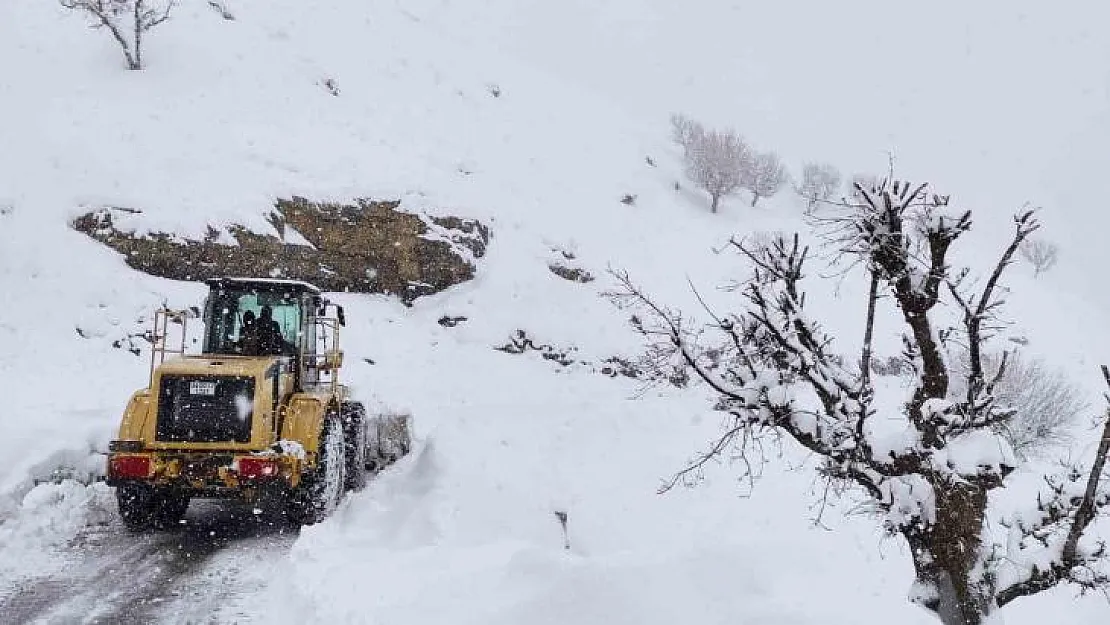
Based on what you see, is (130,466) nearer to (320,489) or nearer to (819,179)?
(320,489)

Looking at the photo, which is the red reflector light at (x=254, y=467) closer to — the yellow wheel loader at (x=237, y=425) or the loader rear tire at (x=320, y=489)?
the yellow wheel loader at (x=237, y=425)

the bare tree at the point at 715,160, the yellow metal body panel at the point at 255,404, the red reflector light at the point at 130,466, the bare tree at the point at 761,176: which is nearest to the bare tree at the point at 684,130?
Result: the bare tree at the point at 715,160

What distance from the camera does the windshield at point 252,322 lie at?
30.4ft

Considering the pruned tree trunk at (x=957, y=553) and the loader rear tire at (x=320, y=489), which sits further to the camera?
the loader rear tire at (x=320, y=489)

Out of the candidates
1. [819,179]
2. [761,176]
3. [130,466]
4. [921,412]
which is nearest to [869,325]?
[921,412]

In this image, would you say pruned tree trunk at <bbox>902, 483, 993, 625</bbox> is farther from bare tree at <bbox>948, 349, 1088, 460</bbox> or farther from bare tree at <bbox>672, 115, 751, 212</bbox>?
bare tree at <bbox>672, 115, 751, 212</bbox>

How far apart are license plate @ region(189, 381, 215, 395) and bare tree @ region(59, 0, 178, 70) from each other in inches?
789

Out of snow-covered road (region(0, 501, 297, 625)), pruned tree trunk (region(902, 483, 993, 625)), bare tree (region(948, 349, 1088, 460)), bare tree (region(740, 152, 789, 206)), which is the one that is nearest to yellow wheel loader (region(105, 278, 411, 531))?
snow-covered road (region(0, 501, 297, 625))

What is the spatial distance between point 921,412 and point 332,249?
17.5m

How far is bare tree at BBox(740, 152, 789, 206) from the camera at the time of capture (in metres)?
48.2

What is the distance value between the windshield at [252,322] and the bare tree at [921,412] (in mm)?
5303

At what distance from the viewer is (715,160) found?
4531cm

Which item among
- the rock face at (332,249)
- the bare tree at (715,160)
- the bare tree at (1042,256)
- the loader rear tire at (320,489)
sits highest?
the bare tree at (715,160)

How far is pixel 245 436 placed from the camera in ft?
25.7
